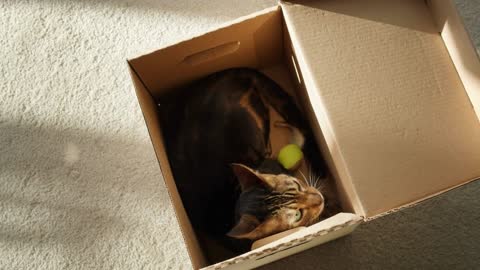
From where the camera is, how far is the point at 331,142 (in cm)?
89

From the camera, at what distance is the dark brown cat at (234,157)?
3.31ft

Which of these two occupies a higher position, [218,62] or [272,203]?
[218,62]

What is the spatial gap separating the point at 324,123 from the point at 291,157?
284mm

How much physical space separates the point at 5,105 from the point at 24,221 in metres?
0.41

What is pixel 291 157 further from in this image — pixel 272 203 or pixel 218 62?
pixel 218 62

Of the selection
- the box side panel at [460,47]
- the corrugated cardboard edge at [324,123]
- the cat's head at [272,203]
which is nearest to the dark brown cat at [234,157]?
the cat's head at [272,203]

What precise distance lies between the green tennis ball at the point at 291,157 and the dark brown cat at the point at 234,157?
23 millimetres

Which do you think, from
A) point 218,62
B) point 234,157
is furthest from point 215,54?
point 234,157

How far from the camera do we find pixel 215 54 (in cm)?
109

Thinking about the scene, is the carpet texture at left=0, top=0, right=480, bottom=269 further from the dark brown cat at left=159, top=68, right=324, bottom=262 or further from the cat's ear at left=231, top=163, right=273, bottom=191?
the cat's ear at left=231, top=163, right=273, bottom=191

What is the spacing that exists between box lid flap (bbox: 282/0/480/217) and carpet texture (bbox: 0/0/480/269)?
1.50 feet

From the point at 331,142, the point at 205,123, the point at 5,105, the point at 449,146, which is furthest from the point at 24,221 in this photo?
the point at 449,146

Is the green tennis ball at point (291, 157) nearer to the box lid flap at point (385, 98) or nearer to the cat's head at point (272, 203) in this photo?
the cat's head at point (272, 203)

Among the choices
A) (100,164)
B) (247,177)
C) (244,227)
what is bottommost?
(244,227)
